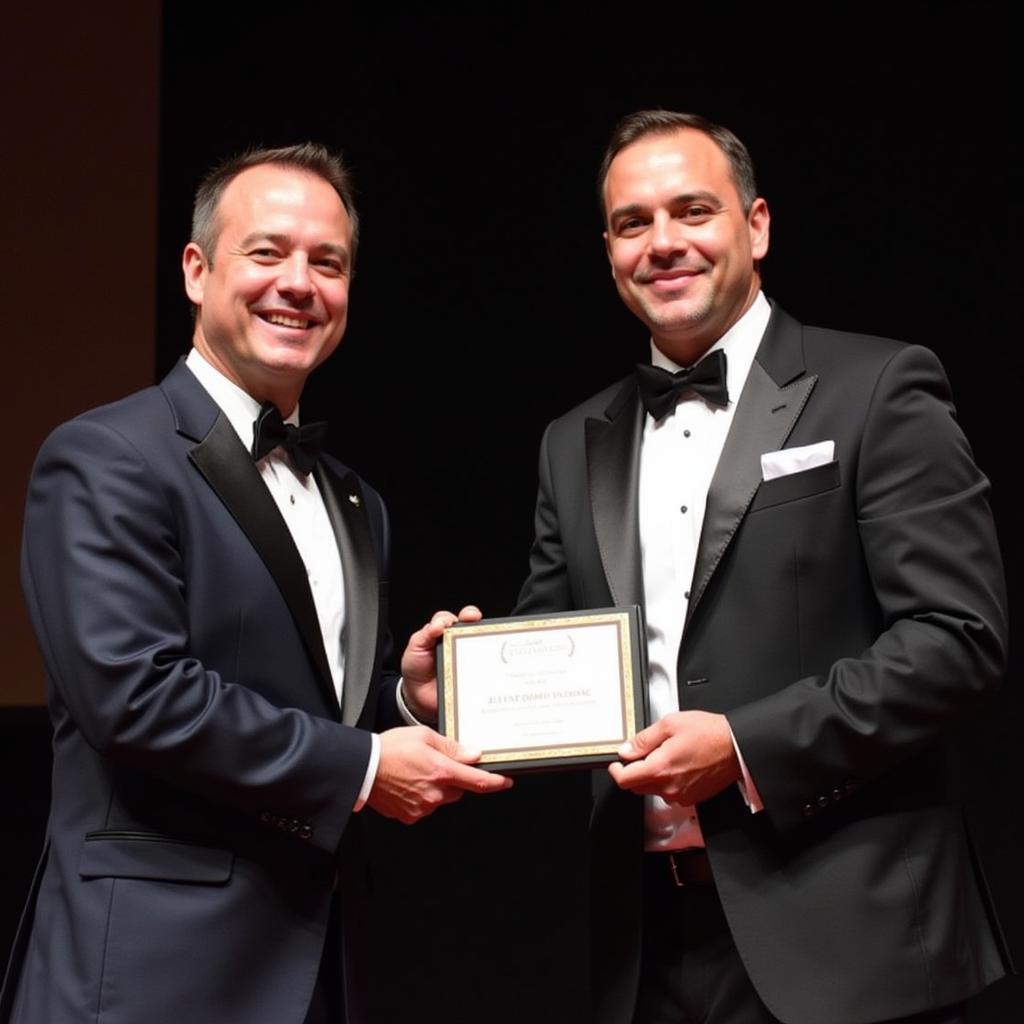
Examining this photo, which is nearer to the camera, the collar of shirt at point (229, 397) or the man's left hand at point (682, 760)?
the man's left hand at point (682, 760)

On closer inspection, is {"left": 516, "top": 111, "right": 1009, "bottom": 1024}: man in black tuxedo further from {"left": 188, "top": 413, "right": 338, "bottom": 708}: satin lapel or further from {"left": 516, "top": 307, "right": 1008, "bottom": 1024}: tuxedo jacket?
{"left": 188, "top": 413, "right": 338, "bottom": 708}: satin lapel

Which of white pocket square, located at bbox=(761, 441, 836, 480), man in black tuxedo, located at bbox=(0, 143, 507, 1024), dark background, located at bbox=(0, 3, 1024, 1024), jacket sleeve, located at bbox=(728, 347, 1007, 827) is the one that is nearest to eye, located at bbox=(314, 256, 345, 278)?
man in black tuxedo, located at bbox=(0, 143, 507, 1024)

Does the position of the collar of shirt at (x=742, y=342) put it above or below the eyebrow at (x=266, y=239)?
below

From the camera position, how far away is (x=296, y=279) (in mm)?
2701

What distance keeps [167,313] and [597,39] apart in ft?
4.82

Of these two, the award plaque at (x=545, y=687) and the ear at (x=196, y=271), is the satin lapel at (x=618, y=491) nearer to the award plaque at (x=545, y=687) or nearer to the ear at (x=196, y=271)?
the award plaque at (x=545, y=687)

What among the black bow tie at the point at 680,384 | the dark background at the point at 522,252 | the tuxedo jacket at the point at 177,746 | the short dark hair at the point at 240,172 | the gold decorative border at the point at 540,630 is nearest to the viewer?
the tuxedo jacket at the point at 177,746

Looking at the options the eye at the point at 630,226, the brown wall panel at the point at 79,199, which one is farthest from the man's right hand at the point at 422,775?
the brown wall panel at the point at 79,199

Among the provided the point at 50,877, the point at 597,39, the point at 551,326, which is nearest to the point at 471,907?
the point at 551,326

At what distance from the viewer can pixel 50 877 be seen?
94.3 inches

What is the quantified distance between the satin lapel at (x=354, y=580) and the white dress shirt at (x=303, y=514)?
0.02 metres

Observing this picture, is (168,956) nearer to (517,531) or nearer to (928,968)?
(928,968)

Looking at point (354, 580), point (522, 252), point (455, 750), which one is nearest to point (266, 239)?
point (354, 580)

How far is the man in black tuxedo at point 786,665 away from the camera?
7.65 ft
